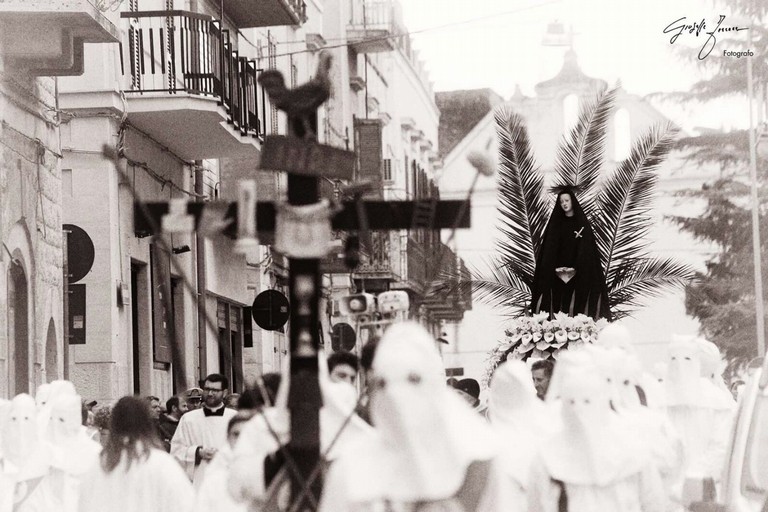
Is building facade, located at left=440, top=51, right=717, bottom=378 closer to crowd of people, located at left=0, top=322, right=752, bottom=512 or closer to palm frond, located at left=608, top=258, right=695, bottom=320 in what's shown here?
palm frond, located at left=608, top=258, right=695, bottom=320

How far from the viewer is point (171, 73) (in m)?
24.1

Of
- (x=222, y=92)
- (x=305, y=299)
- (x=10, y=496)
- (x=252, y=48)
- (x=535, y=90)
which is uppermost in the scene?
(x=535, y=90)

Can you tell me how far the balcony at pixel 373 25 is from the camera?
4781 cm

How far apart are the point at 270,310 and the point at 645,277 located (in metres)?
5.97

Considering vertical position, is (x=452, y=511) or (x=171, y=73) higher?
(x=171, y=73)

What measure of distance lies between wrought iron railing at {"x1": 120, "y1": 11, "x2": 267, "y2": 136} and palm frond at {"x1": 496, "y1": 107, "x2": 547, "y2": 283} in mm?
3671

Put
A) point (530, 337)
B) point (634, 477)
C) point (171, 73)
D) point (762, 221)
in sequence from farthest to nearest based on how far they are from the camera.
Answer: point (762, 221) < point (171, 73) < point (530, 337) < point (634, 477)

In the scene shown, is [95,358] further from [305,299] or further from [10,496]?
[305,299]

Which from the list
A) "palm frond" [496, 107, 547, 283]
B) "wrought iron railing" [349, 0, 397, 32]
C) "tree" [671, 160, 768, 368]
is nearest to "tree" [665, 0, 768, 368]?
"tree" [671, 160, 768, 368]

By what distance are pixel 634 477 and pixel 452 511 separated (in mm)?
2168

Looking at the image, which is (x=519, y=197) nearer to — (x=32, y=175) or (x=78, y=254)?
(x=78, y=254)

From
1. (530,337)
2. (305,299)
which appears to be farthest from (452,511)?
(530,337)

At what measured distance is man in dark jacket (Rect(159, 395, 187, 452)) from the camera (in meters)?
17.5

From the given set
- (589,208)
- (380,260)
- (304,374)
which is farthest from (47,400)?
(380,260)
